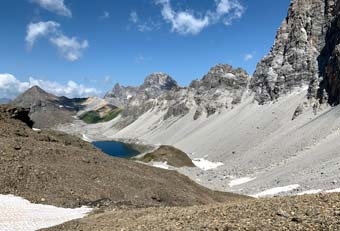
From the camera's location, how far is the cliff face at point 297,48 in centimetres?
12631

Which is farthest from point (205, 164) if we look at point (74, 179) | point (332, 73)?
point (74, 179)

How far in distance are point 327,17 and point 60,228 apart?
4787 inches

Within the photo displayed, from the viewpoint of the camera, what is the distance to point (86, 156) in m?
43.8

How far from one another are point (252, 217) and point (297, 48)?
121669 mm

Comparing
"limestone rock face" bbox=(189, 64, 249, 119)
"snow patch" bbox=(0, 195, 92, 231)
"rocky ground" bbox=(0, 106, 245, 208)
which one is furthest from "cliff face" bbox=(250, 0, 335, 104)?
"snow patch" bbox=(0, 195, 92, 231)

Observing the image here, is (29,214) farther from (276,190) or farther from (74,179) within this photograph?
(276,190)

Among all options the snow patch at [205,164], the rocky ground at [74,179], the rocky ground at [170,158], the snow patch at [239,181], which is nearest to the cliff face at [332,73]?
the snow patch at [205,164]

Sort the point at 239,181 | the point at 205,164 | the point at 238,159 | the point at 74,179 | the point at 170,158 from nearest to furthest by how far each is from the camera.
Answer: the point at 74,179 → the point at 239,181 → the point at 238,159 → the point at 170,158 → the point at 205,164

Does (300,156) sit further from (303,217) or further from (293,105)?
(303,217)

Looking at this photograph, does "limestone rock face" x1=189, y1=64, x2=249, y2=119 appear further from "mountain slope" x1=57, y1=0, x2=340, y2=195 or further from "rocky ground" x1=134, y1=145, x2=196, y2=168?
"rocky ground" x1=134, y1=145, x2=196, y2=168

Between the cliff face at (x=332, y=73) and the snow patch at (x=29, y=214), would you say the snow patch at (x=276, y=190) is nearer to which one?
the snow patch at (x=29, y=214)

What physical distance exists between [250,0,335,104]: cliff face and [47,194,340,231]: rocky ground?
10441cm

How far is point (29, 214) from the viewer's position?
87.1 feet

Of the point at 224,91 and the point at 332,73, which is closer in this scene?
the point at 332,73
